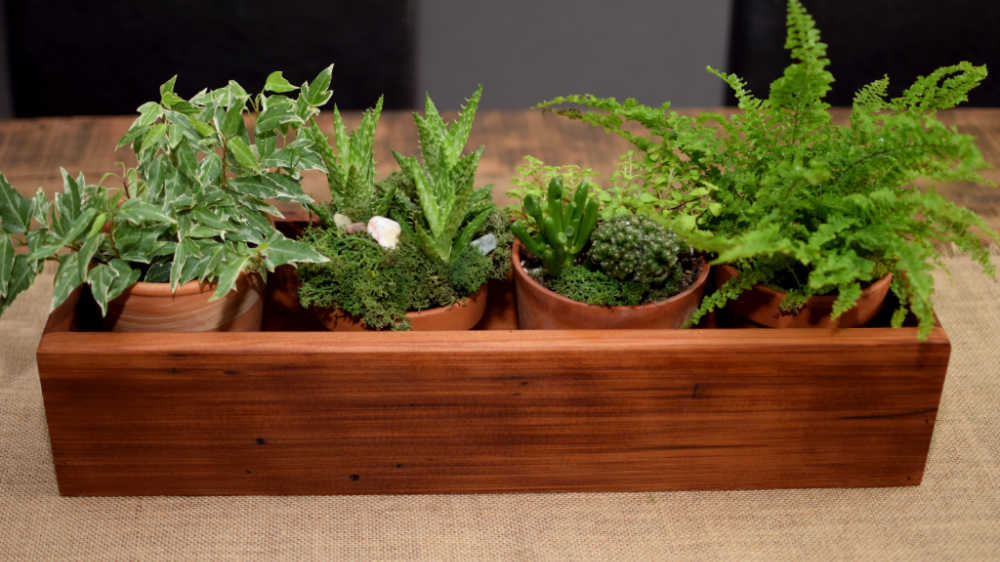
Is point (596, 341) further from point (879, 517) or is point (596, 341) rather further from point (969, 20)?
point (969, 20)

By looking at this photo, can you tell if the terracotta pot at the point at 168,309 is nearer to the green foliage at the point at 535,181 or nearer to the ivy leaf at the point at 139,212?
the ivy leaf at the point at 139,212

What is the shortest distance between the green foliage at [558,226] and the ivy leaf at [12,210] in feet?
2.51

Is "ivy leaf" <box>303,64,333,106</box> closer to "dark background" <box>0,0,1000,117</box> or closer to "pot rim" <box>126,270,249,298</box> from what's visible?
"pot rim" <box>126,270,249,298</box>

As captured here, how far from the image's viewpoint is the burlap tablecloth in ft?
5.43

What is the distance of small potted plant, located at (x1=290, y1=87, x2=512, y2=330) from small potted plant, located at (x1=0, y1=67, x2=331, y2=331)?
0.08 metres

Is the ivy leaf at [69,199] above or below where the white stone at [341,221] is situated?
above

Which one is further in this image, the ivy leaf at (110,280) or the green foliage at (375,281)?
the green foliage at (375,281)

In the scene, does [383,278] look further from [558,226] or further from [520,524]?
[520,524]

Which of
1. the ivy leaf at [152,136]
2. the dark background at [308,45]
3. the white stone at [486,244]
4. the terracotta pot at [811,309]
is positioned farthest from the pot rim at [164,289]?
the dark background at [308,45]

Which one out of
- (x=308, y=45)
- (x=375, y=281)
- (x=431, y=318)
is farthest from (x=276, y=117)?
(x=308, y=45)

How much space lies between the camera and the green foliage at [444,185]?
1.72 meters

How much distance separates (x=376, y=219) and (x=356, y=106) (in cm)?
196

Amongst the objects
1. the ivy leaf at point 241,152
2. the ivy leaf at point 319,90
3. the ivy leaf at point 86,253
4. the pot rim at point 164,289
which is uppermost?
the ivy leaf at point 319,90

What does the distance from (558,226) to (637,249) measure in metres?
0.13
